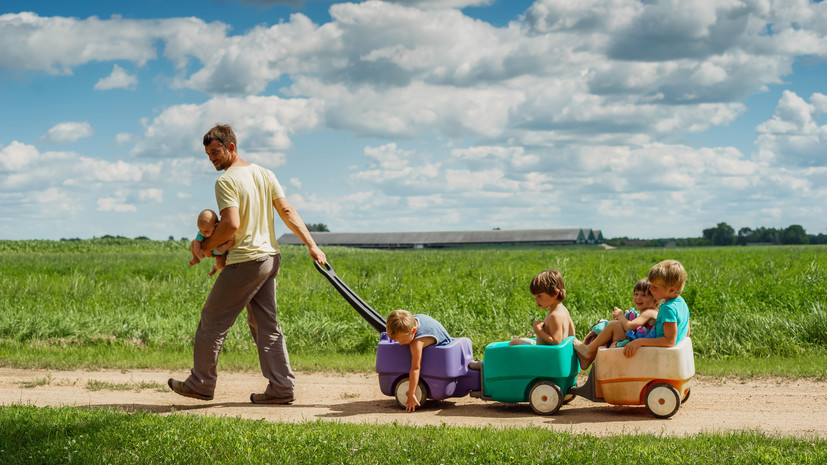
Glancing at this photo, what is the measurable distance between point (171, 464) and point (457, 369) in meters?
2.99

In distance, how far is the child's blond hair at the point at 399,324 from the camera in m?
7.02

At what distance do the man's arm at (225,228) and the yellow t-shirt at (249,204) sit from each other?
68 mm

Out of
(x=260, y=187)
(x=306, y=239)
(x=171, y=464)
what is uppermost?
(x=260, y=187)

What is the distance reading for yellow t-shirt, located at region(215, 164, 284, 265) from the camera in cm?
703

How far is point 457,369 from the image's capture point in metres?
7.36

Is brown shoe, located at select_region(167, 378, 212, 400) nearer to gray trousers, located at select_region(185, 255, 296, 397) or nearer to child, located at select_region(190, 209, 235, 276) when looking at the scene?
gray trousers, located at select_region(185, 255, 296, 397)

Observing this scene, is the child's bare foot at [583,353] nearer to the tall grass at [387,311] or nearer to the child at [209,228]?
the child at [209,228]

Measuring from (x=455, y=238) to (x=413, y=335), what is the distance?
3739 inches

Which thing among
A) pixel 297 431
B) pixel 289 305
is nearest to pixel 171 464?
pixel 297 431

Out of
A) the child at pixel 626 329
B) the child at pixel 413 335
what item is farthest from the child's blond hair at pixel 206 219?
the child at pixel 626 329

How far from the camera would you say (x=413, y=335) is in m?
7.22

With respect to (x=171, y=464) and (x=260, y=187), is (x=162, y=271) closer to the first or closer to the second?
(x=260, y=187)

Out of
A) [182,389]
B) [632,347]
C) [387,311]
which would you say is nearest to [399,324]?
[632,347]

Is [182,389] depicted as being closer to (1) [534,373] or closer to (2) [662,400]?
(1) [534,373]
